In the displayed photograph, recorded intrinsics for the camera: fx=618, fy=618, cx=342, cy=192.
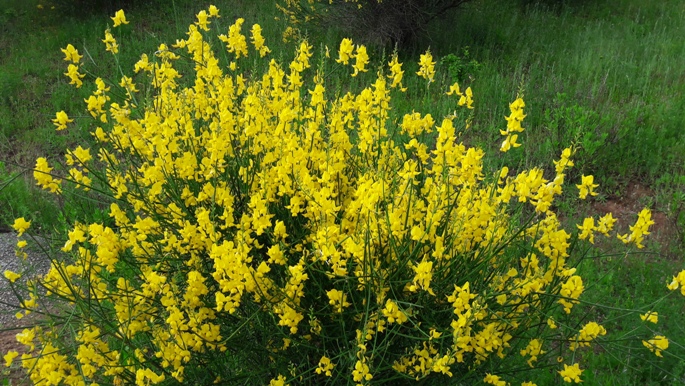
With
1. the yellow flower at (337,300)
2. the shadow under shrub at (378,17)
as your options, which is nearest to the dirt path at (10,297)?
the yellow flower at (337,300)

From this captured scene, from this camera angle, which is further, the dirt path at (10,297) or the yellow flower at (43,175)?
the dirt path at (10,297)

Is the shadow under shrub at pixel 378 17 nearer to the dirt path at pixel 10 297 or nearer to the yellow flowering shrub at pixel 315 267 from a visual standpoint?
the dirt path at pixel 10 297

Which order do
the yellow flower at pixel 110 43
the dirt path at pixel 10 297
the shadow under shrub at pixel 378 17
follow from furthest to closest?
the shadow under shrub at pixel 378 17 < the dirt path at pixel 10 297 < the yellow flower at pixel 110 43

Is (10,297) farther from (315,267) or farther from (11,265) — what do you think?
(315,267)

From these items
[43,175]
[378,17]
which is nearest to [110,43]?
[43,175]

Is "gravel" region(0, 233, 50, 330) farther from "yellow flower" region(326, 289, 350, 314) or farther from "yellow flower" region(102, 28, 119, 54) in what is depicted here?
"yellow flower" region(326, 289, 350, 314)

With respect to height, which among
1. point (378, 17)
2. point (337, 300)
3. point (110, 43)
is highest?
point (110, 43)

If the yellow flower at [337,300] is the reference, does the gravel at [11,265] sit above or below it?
below

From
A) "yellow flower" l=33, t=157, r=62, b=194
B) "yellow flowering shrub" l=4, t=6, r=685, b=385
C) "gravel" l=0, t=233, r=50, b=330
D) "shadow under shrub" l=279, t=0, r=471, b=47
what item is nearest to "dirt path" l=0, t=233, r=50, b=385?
"gravel" l=0, t=233, r=50, b=330

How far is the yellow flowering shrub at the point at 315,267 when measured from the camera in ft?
6.61

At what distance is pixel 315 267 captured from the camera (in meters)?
2.25

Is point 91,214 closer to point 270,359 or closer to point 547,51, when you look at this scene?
point 270,359

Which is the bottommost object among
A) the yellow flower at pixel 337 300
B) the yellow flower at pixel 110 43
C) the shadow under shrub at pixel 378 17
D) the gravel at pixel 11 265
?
the gravel at pixel 11 265

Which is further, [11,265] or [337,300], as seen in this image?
[11,265]
